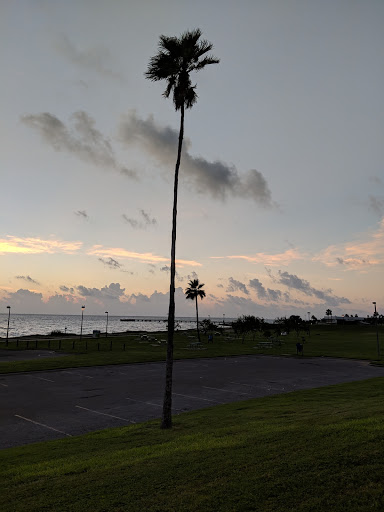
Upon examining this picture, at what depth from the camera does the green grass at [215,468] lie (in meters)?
7.25

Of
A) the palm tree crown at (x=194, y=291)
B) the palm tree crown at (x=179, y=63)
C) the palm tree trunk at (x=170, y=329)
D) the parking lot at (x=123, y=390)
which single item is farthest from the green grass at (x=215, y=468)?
the palm tree crown at (x=194, y=291)

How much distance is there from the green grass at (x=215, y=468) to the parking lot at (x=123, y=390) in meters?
2.90

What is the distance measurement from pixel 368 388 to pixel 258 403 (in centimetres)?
773

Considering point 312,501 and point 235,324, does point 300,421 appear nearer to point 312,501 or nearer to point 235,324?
point 312,501

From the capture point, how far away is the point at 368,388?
22281 mm

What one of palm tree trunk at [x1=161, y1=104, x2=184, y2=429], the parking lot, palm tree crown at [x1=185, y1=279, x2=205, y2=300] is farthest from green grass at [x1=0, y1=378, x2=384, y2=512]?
palm tree crown at [x1=185, y1=279, x2=205, y2=300]

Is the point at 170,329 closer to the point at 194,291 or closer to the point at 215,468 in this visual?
the point at 215,468

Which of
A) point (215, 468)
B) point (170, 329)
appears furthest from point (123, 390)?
point (215, 468)

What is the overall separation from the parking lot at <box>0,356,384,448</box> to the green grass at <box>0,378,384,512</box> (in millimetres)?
2897

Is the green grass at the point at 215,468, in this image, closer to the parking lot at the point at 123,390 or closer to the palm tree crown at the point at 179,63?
the parking lot at the point at 123,390

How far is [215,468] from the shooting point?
916 centimetres

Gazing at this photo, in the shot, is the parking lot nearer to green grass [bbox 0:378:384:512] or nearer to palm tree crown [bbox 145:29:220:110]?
green grass [bbox 0:378:384:512]

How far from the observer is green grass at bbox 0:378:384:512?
285 inches

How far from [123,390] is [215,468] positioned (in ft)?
54.0
